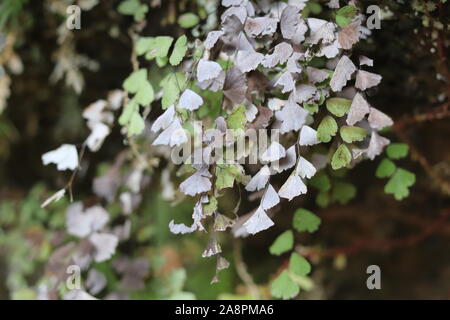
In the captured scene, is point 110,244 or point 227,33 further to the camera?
point 110,244

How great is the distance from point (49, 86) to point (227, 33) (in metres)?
0.90

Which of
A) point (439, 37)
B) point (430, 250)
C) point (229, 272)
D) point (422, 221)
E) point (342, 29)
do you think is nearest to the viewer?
point (342, 29)

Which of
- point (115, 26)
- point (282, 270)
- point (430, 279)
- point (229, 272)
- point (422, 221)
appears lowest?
point (430, 279)

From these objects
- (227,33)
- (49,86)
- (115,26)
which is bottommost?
(49,86)

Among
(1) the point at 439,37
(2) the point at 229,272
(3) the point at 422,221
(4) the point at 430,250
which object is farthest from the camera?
(4) the point at 430,250

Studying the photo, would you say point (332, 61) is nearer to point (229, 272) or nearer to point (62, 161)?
point (62, 161)

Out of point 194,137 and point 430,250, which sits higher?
point 194,137

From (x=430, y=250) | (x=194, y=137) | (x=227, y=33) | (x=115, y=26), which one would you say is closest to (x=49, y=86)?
(x=115, y=26)

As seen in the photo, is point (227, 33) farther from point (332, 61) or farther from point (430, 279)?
point (430, 279)

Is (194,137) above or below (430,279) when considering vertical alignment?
above

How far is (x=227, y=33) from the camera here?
755 mm

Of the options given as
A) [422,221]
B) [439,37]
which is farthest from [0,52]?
[422,221]

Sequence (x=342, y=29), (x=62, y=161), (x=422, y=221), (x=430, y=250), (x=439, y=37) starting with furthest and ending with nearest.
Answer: (x=430, y=250)
(x=422, y=221)
(x=62, y=161)
(x=439, y=37)
(x=342, y=29)

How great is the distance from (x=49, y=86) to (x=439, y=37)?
111cm
